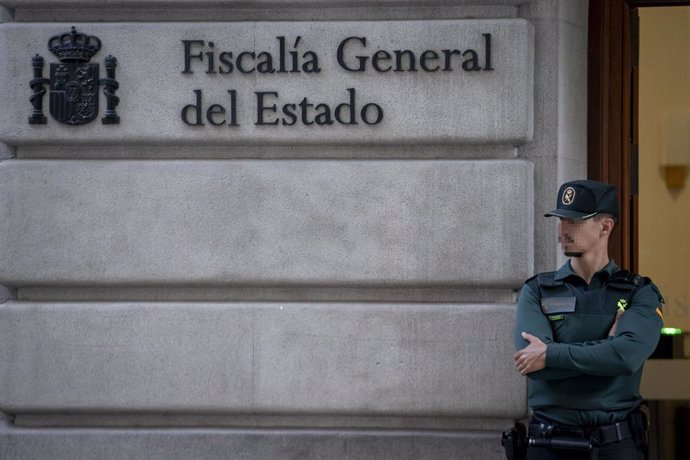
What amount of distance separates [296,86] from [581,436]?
2.54 meters

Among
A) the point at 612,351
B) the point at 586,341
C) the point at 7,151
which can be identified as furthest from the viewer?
the point at 7,151

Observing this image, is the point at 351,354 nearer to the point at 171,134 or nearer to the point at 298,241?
the point at 298,241

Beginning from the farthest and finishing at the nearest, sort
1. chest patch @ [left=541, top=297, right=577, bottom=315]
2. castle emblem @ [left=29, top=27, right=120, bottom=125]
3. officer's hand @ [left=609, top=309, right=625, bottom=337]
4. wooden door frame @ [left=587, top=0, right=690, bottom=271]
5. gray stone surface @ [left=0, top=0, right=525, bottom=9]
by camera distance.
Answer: wooden door frame @ [left=587, top=0, right=690, bottom=271] → castle emblem @ [left=29, top=27, right=120, bottom=125] → gray stone surface @ [left=0, top=0, right=525, bottom=9] → chest patch @ [left=541, top=297, right=577, bottom=315] → officer's hand @ [left=609, top=309, right=625, bottom=337]

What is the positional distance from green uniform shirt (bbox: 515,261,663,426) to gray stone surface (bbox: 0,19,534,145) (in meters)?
1.38

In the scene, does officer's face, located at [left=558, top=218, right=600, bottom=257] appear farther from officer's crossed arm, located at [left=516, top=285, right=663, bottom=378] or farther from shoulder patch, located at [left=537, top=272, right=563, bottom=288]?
officer's crossed arm, located at [left=516, top=285, right=663, bottom=378]

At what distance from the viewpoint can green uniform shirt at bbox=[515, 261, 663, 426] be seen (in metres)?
4.65

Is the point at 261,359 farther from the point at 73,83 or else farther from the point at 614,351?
the point at 614,351

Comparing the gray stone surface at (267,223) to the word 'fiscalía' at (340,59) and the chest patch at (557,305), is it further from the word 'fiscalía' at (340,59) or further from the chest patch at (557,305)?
the chest patch at (557,305)

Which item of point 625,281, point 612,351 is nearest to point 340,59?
point 625,281

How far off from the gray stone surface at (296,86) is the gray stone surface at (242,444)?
5.30 ft

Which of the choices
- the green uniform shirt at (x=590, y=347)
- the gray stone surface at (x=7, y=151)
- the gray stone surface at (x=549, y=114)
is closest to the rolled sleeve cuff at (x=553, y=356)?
the green uniform shirt at (x=590, y=347)

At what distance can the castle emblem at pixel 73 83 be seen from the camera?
624 cm

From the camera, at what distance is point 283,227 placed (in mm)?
6137

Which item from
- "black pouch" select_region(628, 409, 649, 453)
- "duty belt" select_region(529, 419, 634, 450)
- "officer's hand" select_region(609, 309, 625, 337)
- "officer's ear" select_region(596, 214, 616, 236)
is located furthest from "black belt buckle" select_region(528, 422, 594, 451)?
"officer's ear" select_region(596, 214, 616, 236)
